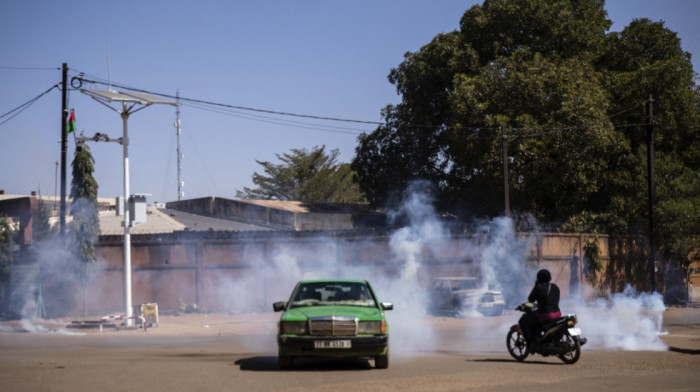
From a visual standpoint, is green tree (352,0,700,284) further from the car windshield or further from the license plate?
the license plate

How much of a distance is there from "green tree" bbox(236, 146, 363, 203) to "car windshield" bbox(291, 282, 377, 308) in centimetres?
5429

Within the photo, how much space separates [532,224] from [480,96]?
709 centimetres

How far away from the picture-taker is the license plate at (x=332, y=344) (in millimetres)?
11320

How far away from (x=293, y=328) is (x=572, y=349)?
4.96m

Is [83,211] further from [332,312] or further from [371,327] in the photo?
[371,327]

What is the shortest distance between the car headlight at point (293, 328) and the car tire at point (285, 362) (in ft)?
1.52

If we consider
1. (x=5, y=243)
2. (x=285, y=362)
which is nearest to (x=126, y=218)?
(x=5, y=243)

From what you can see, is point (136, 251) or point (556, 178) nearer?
point (136, 251)

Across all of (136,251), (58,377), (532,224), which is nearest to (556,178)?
(532,224)

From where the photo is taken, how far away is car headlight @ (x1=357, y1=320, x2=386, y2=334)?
11.6m

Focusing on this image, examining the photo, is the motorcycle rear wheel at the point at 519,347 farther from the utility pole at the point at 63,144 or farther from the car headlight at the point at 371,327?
the utility pole at the point at 63,144

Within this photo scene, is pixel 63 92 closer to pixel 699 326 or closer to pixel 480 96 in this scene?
pixel 480 96

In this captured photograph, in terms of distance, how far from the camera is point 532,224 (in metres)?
36.2

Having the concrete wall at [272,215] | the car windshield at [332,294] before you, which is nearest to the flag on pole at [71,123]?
the concrete wall at [272,215]
